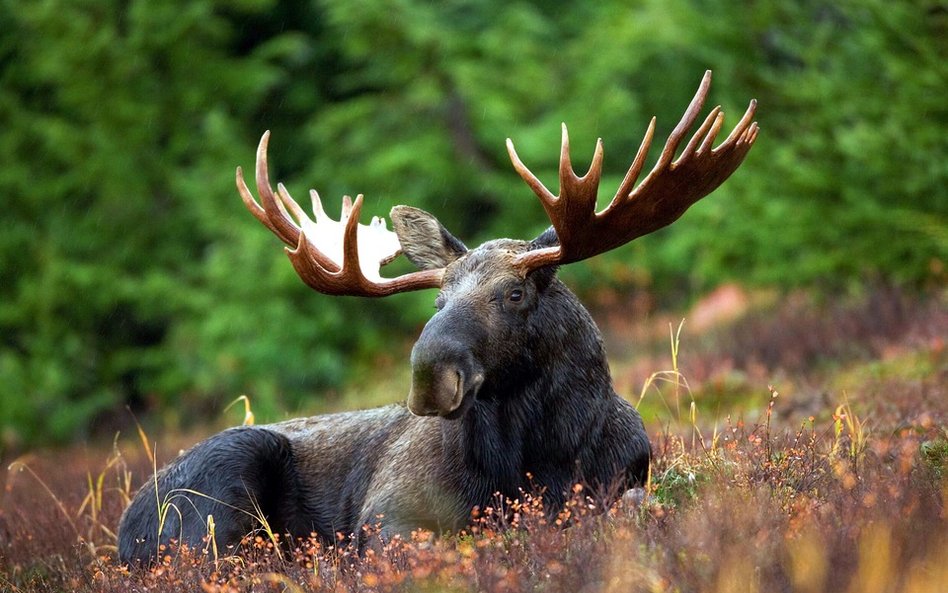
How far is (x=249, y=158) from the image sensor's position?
59.7ft

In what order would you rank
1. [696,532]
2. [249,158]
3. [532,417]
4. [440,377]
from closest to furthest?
[696,532] < [440,377] < [532,417] < [249,158]

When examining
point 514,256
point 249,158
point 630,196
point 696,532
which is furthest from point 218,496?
point 249,158

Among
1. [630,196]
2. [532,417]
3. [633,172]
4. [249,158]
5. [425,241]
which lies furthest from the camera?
[249,158]

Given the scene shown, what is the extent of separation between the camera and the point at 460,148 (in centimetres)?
1794

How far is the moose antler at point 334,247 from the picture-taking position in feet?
18.1

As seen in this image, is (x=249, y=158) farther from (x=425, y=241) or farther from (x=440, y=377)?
(x=440, y=377)

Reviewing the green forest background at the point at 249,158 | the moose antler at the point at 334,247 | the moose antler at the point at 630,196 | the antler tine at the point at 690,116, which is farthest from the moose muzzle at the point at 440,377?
the green forest background at the point at 249,158

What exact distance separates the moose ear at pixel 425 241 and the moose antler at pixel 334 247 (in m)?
0.13

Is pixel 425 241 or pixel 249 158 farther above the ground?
pixel 249 158

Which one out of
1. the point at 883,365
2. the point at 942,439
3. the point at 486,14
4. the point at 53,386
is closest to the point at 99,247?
the point at 53,386

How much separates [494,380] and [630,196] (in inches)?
38.6

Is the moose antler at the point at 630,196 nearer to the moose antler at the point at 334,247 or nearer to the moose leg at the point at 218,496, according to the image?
the moose antler at the point at 334,247

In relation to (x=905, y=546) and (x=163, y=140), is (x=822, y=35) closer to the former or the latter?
(x=905, y=546)

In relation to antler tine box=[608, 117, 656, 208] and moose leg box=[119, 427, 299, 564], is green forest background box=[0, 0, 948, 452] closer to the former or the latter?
moose leg box=[119, 427, 299, 564]
